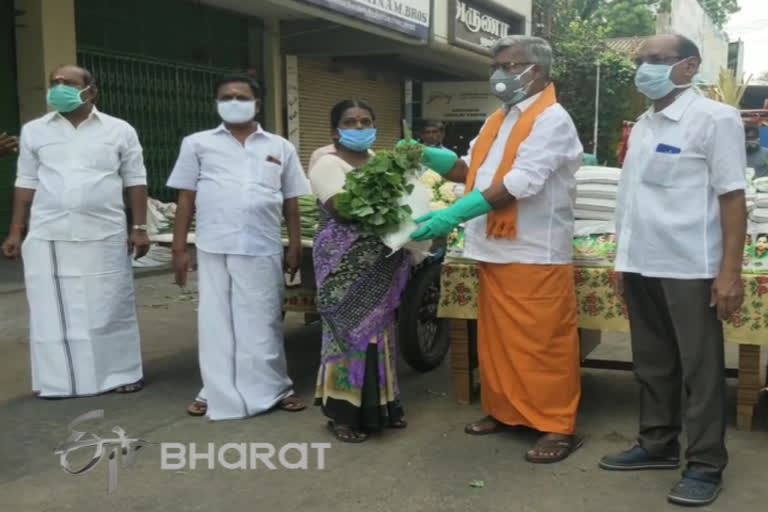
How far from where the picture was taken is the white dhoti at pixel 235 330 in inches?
153

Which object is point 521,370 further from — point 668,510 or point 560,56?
point 560,56

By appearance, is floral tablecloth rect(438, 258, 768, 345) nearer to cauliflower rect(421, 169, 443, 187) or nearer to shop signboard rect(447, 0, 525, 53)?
cauliflower rect(421, 169, 443, 187)

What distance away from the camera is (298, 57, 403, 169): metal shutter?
39.2 ft

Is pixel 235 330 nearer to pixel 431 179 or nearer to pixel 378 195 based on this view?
pixel 378 195

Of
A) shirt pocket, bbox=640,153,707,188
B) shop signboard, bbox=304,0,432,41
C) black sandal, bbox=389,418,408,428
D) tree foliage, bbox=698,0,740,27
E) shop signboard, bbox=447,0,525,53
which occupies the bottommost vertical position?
black sandal, bbox=389,418,408,428

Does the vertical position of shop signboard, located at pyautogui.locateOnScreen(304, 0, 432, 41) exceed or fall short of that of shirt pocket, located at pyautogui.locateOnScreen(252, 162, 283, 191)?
it exceeds it

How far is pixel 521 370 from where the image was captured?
3.41 m

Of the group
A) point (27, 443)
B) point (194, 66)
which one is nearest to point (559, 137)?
point (27, 443)

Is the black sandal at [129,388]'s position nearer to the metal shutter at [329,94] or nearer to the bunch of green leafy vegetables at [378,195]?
the bunch of green leafy vegetables at [378,195]

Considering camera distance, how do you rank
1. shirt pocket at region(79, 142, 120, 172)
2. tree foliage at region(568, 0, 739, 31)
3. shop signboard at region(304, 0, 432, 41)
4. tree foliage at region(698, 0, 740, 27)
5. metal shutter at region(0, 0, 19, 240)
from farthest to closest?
tree foliage at region(698, 0, 740, 27), tree foliage at region(568, 0, 739, 31), shop signboard at region(304, 0, 432, 41), metal shutter at region(0, 0, 19, 240), shirt pocket at region(79, 142, 120, 172)

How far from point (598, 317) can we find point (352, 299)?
119 centimetres

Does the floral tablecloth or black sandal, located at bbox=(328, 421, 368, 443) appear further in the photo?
black sandal, located at bbox=(328, 421, 368, 443)

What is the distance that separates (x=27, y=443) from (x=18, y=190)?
4.58ft

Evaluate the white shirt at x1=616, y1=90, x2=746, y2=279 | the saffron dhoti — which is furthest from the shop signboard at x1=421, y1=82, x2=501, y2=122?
the white shirt at x1=616, y1=90, x2=746, y2=279
